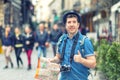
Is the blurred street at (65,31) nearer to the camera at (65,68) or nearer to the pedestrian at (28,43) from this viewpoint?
the pedestrian at (28,43)

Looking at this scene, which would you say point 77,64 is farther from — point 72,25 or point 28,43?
point 28,43

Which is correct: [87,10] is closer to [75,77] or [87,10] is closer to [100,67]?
[100,67]

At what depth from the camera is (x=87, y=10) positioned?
49.4m

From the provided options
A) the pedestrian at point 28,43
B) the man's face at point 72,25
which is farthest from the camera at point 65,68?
the pedestrian at point 28,43

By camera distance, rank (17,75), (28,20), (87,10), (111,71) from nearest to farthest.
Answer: (111,71) → (17,75) → (87,10) → (28,20)

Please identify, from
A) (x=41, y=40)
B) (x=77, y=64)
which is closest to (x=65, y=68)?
(x=77, y=64)

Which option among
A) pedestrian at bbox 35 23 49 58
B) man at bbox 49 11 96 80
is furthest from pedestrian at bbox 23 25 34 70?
man at bbox 49 11 96 80

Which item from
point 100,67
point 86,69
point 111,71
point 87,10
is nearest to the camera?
point 86,69

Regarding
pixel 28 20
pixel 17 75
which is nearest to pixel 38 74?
pixel 17 75

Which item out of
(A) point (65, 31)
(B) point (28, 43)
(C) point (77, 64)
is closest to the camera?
(C) point (77, 64)

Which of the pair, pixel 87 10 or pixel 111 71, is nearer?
pixel 111 71

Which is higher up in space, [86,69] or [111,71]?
[86,69]

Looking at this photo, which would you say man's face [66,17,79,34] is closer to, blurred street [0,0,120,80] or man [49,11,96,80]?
man [49,11,96,80]

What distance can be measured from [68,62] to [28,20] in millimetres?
48061
